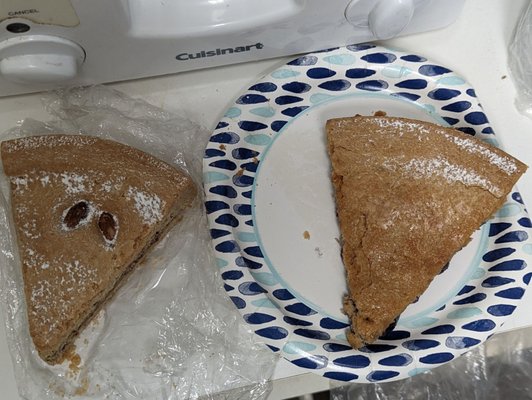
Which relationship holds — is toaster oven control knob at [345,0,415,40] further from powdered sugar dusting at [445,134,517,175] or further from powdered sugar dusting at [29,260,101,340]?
powdered sugar dusting at [29,260,101,340]

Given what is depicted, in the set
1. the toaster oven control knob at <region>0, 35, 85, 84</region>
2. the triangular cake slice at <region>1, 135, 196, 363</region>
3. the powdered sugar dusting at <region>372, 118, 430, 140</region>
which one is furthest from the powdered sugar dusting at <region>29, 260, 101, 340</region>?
the powdered sugar dusting at <region>372, 118, 430, 140</region>

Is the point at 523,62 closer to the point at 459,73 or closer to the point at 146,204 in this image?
the point at 459,73

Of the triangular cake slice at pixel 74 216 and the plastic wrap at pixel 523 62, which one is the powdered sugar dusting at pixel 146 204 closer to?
the triangular cake slice at pixel 74 216

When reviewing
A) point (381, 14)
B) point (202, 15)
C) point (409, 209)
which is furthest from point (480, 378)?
point (202, 15)

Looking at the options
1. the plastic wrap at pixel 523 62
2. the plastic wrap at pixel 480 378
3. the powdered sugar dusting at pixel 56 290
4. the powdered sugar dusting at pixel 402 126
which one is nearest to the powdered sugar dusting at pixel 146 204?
the powdered sugar dusting at pixel 56 290

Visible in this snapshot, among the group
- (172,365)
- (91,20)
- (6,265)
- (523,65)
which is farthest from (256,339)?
(523,65)

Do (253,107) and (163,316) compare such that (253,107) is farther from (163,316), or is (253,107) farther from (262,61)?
(163,316)
